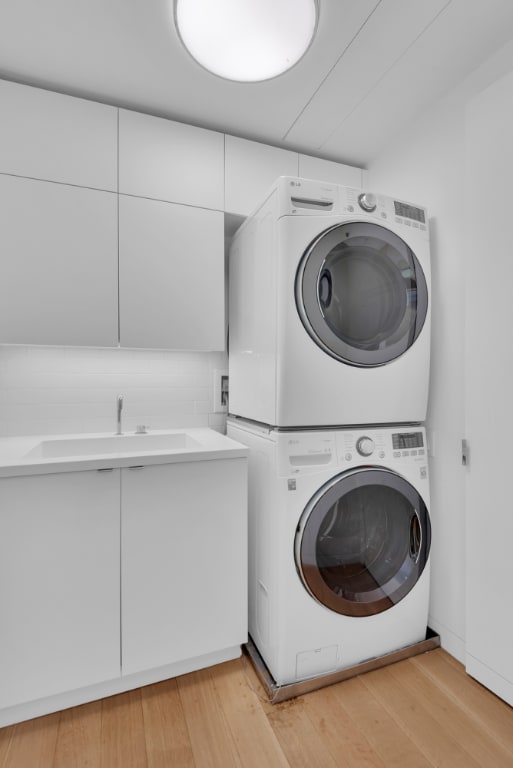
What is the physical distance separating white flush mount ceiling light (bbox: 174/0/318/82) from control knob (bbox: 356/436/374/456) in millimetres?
1453

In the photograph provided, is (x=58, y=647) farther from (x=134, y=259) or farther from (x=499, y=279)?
(x=499, y=279)

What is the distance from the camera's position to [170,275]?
1845mm

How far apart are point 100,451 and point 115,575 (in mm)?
644

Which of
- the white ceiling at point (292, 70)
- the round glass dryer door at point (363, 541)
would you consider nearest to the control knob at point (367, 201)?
the white ceiling at point (292, 70)

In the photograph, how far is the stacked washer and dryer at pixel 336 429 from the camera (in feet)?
4.80

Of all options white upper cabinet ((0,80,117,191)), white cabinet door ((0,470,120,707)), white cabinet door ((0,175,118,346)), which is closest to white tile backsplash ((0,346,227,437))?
white cabinet door ((0,175,118,346))

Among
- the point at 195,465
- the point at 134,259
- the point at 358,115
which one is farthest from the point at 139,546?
the point at 358,115

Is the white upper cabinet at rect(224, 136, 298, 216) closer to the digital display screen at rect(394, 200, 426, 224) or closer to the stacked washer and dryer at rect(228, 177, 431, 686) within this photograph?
the stacked washer and dryer at rect(228, 177, 431, 686)

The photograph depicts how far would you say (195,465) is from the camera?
1.52 metres

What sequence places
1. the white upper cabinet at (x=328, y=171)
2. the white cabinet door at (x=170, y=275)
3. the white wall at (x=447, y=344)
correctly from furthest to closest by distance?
the white upper cabinet at (x=328, y=171)
the white cabinet door at (x=170, y=275)
the white wall at (x=447, y=344)

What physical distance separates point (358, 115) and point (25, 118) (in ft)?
4.86

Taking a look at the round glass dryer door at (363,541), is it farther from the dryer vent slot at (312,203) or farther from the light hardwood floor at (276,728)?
the dryer vent slot at (312,203)

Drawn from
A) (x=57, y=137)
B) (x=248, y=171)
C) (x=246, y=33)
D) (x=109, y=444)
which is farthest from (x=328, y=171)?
(x=109, y=444)

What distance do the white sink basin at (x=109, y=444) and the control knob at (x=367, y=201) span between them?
4.03ft
